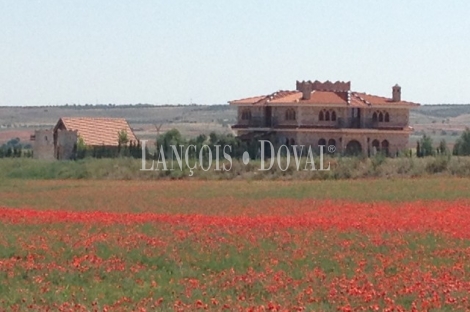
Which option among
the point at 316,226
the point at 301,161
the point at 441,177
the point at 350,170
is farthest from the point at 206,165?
the point at 316,226

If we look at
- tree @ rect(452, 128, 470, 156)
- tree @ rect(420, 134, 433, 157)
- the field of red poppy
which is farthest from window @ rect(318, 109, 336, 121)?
the field of red poppy

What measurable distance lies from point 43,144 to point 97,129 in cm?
549

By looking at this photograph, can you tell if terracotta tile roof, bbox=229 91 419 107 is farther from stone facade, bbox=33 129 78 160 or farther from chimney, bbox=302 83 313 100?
stone facade, bbox=33 129 78 160

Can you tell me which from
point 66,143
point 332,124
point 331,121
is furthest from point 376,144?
point 66,143

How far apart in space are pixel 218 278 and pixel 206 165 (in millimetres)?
44825

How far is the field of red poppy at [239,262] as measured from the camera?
14.0 m

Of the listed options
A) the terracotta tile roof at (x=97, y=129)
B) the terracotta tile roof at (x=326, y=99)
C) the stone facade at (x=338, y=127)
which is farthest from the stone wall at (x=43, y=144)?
the stone facade at (x=338, y=127)

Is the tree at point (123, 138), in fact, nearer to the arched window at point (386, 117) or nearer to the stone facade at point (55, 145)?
the stone facade at point (55, 145)

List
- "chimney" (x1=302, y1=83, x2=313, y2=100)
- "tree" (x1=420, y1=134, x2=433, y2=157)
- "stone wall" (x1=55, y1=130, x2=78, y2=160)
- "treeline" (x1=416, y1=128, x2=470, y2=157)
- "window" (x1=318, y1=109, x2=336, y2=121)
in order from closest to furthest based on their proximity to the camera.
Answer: "treeline" (x1=416, y1=128, x2=470, y2=157) → "tree" (x1=420, y1=134, x2=433, y2=157) → "stone wall" (x1=55, y1=130, x2=78, y2=160) → "window" (x1=318, y1=109, x2=336, y2=121) → "chimney" (x1=302, y1=83, x2=313, y2=100)

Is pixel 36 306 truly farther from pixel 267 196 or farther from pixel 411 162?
pixel 411 162

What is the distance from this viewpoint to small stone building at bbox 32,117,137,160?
80438 millimetres

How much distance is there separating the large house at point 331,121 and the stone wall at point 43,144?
16082mm

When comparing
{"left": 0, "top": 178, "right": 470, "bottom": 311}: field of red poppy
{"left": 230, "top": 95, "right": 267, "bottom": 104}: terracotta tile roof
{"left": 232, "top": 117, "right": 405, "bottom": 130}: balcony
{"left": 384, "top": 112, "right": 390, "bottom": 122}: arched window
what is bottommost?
{"left": 0, "top": 178, "right": 470, "bottom": 311}: field of red poppy

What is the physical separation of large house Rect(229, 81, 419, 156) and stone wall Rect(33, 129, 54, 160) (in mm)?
16082
